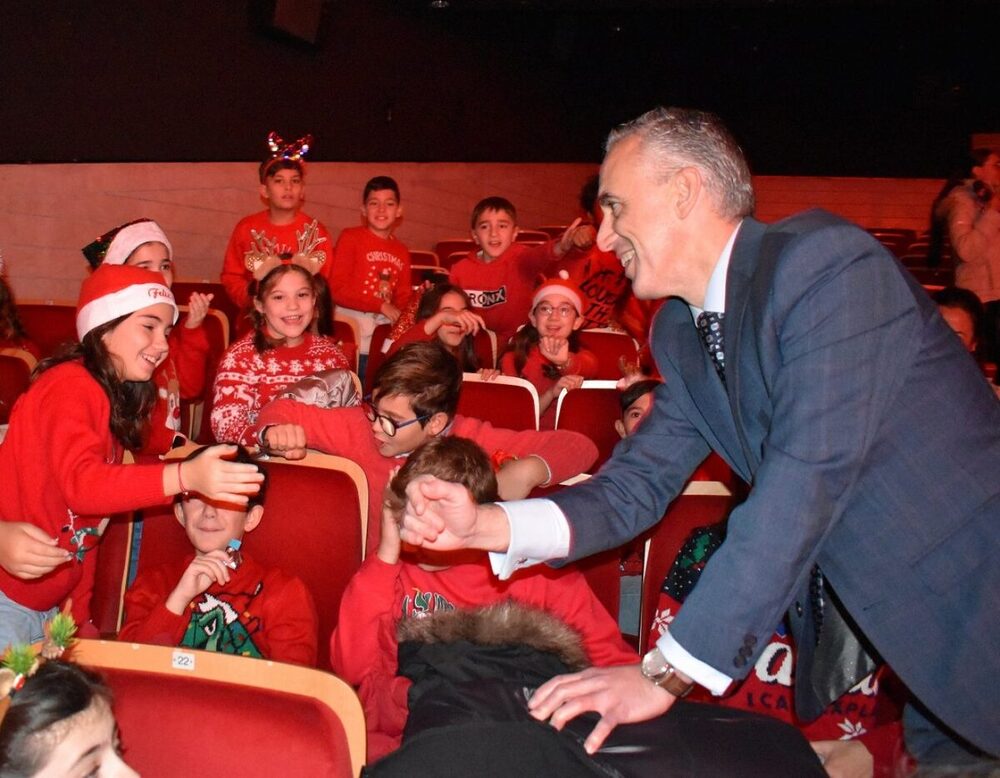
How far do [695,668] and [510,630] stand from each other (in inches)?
19.2

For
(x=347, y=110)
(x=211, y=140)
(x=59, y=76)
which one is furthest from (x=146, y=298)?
(x=347, y=110)

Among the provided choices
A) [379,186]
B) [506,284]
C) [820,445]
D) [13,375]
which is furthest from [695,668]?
[379,186]

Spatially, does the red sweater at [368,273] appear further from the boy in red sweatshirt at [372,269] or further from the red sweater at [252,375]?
the red sweater at [252,375]

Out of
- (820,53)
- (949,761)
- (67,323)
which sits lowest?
(67,323)

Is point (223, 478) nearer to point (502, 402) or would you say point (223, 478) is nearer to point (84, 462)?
point (84, 462)

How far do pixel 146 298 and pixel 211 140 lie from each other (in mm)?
4650

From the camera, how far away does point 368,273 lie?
5.93m

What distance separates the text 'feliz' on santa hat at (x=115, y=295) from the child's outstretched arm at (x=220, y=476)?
80 centimetres

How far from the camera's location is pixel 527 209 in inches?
522

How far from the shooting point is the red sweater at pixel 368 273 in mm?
5824

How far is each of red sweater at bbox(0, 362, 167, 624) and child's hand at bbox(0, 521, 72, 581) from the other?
0.45ft

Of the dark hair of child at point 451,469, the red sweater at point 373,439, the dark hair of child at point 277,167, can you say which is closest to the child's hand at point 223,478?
the dark hair of child at point 451,469

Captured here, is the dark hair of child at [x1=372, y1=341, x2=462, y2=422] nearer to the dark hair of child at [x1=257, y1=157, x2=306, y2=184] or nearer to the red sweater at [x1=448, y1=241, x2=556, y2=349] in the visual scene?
the red sweater at [x1=448, y1=241, x2=556, y2=349]

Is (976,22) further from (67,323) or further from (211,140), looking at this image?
(67,323)
